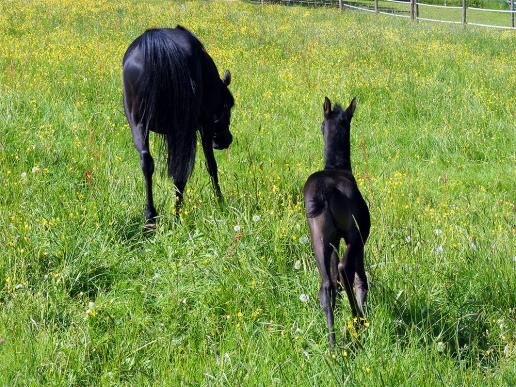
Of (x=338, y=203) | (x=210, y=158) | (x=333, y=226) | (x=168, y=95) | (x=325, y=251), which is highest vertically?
(x=168, y=95)

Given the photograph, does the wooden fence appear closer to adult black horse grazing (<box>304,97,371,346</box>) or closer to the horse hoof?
the horse hoof

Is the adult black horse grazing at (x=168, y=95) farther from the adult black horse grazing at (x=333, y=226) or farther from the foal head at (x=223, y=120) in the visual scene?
the adult black horse grazing at (x=333, y=226)

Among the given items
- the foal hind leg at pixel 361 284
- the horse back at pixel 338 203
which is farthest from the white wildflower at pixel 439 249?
the horse back at pixel 338 203

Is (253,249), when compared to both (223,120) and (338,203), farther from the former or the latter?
(223,120)

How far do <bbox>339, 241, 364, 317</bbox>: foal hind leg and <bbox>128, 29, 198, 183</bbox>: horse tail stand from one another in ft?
7.85

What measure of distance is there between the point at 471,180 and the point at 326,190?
4276mm

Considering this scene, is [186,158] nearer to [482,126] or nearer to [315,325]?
[315,325]

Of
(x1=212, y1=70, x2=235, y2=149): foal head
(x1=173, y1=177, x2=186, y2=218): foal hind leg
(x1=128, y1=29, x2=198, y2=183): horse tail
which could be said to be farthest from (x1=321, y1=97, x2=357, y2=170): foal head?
(x1=212, y1=70, x2=235, y2=149): foal head

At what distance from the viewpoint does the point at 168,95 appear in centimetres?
529

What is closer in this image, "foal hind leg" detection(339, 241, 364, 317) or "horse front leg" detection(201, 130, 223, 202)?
"foal hind leg" detection(339, 241, 364, 317)

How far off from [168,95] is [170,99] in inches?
1.4

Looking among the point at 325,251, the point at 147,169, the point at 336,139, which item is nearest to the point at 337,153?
the point at 336,139

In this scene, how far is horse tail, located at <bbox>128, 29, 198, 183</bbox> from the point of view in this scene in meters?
5.21

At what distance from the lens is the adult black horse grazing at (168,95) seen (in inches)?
206
